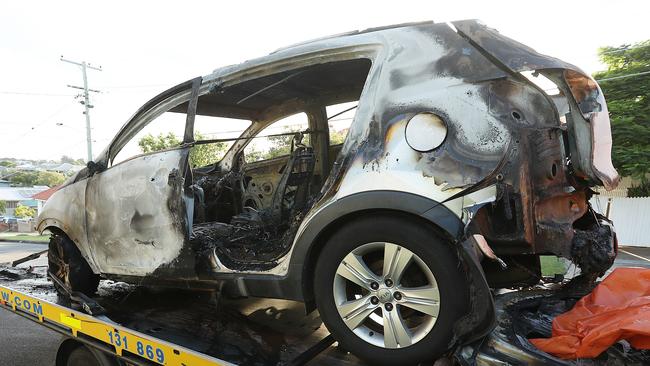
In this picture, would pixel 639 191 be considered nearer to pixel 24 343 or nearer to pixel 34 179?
pixel 24 343

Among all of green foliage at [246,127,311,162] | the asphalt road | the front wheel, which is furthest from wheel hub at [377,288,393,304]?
the asphalt road

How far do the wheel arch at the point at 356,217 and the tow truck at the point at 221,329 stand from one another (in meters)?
0.47

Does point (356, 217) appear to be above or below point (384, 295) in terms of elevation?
above

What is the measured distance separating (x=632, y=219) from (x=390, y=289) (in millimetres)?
15031

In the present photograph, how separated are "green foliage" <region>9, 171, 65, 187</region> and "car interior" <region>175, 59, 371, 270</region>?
87.0 m

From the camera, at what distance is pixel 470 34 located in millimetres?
2182

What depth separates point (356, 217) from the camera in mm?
2299

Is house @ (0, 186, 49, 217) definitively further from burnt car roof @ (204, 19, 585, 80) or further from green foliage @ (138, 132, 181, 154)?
burnt car roof @ (204, 19, 585, 80)

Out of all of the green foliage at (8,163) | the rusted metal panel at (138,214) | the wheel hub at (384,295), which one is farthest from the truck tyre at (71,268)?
the green foliage at (8,163)

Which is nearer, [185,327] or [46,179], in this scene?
[185,327]

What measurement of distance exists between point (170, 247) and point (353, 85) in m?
1.93

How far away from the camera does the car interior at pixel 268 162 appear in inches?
130

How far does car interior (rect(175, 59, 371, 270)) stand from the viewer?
3.29 m

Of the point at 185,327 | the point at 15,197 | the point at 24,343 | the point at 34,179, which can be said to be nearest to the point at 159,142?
the point at 185,327
